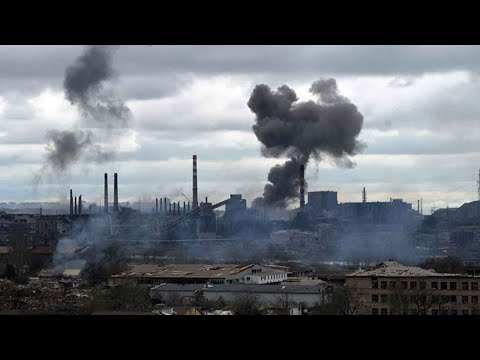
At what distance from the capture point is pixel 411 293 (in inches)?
579

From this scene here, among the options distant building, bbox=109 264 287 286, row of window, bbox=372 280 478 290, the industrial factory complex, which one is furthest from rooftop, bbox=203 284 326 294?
distant building, bbox=109 264 287 286

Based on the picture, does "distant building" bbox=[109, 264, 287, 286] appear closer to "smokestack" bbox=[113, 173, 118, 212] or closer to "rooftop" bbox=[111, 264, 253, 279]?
"rooftop" bbox=[111, 264, 253, 279]

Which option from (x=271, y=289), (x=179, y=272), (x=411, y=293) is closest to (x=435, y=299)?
(x=411, y=293)

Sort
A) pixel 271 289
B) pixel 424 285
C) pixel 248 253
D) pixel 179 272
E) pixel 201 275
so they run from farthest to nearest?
pixel 248 253, pixel 179 272, pixel 201 275, pixel 271 289, pixel 424 285

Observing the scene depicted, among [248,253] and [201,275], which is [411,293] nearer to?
[201,275]

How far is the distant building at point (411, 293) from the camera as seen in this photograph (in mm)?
14016

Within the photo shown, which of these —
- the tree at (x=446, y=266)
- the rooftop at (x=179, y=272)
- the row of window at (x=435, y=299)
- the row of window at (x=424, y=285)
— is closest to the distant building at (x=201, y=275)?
the rooftop at (x=179, y=272)

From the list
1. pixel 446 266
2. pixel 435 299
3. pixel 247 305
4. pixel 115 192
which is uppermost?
pixel 115 192

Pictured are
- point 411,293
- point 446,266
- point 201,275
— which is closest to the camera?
point 411,293
